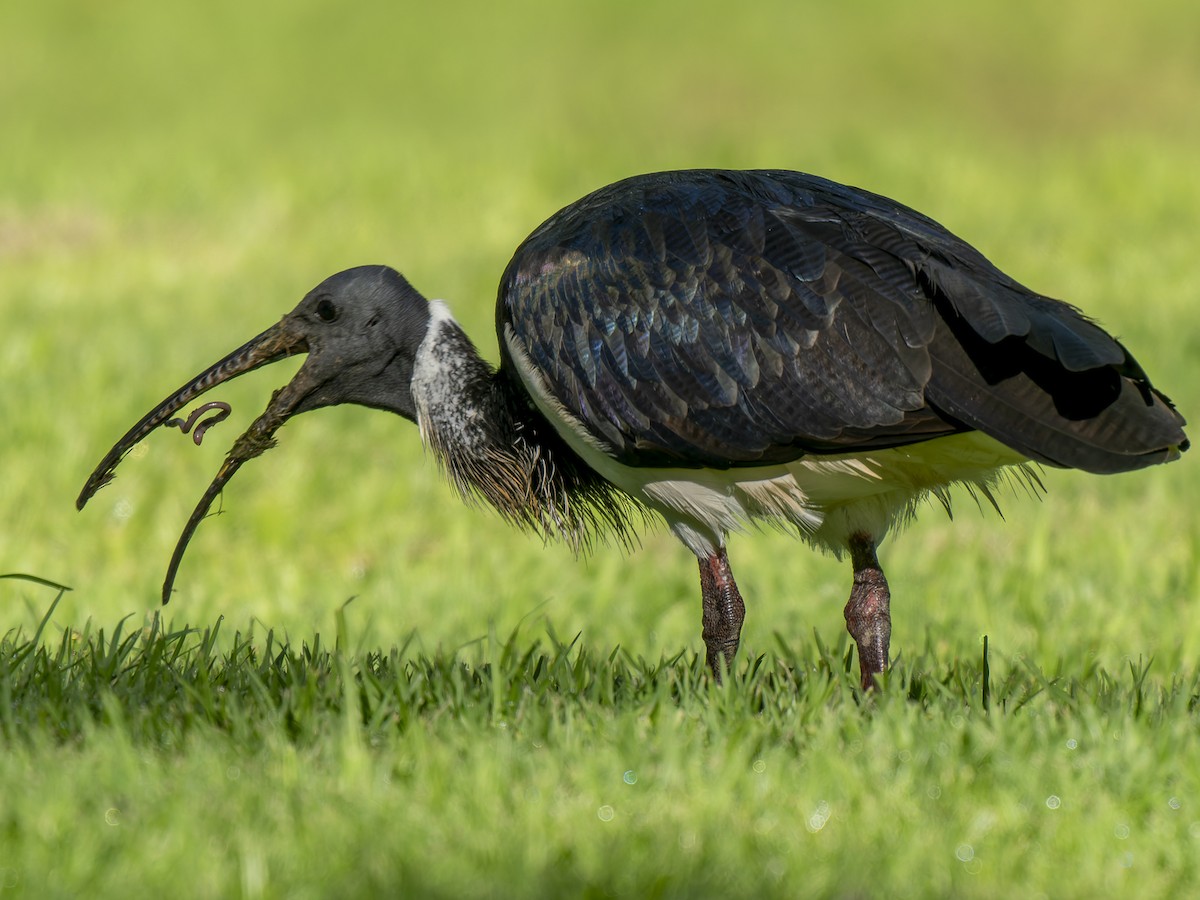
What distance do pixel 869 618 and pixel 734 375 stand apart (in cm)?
98

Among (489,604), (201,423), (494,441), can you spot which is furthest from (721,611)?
(489,604)

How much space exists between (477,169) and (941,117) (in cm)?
724

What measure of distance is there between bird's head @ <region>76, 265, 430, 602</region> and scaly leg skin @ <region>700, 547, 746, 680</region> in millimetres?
1221

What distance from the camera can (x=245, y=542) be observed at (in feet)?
26.8

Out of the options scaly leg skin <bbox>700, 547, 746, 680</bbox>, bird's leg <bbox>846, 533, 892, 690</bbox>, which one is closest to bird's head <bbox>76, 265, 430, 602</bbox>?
scaly leg skin <bbox>700, 547, 746, 680</bbox>

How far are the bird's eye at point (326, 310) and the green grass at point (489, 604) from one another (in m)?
1.10

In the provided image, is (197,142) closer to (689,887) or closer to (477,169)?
(477,169)

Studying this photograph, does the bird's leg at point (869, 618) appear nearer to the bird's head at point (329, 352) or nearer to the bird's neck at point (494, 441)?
the bird's neck at point (494, 441)

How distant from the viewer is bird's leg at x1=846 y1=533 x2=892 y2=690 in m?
5.29

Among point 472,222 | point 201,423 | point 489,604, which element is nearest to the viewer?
point 201,423

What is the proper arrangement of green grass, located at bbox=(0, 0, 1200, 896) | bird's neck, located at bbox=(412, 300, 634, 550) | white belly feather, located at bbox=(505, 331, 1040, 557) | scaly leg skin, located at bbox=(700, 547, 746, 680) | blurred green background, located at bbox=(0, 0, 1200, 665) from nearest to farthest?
1. green grass, located at bbox=(0, 0, 1200, 896)
2. white belly feather, located at bbox=(505, 331, 1040, 557)
3. scaly leg skin, located at bbox=(700, 547, 746, 680)
4. bird's neck, located at bbox=(412, 300, 634, 550)
5. blurred green background, located at bbox=(0, 0, 1200, 665)

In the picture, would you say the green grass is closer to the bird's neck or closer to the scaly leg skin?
the scaly leg skin

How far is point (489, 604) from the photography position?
7.13 meters

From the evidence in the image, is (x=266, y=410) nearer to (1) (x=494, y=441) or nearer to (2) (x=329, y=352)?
(2) (x=329, y=352)
